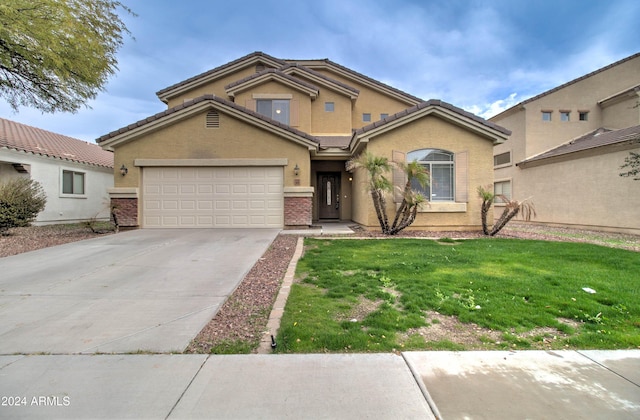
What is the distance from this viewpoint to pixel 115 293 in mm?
4789

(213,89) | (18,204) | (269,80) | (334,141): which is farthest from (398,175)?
(18,204)

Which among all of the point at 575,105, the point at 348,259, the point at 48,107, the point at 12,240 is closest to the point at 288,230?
the point at 348,259

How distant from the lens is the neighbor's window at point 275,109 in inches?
605

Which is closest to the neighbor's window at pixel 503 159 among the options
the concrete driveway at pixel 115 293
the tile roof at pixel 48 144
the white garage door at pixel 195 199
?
the white garage door at pixel 195 199

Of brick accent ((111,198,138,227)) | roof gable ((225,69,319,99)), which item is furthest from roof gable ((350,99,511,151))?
brick accent ((111,198,138,227))

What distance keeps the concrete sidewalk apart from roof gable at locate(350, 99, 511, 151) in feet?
30.6

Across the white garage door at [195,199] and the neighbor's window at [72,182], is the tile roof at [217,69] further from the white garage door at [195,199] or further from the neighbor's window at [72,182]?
the white garage door at [195,199]

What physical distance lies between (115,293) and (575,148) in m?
18.4

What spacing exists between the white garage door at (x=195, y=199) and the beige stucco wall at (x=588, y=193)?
1365cm

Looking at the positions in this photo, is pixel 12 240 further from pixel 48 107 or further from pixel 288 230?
pixel 288 230

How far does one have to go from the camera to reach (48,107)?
41.2ft

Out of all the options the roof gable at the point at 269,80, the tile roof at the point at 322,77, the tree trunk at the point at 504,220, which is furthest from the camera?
the tile roof at the point at 322,77

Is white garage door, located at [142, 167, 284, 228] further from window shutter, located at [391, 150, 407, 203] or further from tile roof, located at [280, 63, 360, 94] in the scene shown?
tile roof, located at [280, 63, 360, 94]

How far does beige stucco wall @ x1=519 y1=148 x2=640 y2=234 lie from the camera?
1219 centimetres
